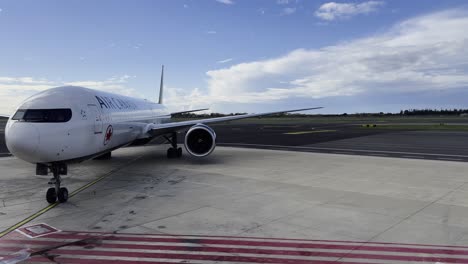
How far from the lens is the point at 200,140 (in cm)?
1684

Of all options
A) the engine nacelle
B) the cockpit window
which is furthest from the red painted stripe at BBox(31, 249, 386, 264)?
the engine nacelle

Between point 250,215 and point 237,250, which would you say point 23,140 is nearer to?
point 250,215

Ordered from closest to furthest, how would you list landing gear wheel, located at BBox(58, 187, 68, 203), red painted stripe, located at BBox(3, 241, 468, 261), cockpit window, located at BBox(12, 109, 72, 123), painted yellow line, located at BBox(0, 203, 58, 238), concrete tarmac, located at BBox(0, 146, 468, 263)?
red painted stripe, located at BBox(3, 241, 468, 261) → concrete tarmac, located at BBox(0, 146, 468, 263) → painted yellow line, located at BBox(0, 203, 58, 238) → cockpit window, located at BBox(12, 109, 72, 123) → landing gear wheel, located at BBox(58, 187, 68, 203)

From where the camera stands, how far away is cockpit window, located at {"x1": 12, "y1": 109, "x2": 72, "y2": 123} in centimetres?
875

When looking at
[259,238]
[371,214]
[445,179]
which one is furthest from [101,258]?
[445,179]

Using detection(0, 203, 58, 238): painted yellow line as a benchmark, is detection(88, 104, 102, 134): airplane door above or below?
above

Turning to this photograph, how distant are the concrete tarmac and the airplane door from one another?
1.89m

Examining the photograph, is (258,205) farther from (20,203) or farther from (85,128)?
(20,203)

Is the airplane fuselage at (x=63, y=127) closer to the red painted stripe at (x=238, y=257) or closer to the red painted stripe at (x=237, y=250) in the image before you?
the red painted stripe at (x=238, y=257)

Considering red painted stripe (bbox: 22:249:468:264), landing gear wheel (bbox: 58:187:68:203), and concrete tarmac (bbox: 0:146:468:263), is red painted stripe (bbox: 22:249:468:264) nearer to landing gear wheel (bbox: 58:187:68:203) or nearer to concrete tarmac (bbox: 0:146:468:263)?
concrete tarmac (bbox: 0:146:468:263)

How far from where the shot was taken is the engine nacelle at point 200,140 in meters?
16.3

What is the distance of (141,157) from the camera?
1900 cm

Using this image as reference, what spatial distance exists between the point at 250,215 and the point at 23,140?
5.59 meters

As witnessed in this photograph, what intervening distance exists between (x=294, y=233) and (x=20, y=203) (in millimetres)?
7237
